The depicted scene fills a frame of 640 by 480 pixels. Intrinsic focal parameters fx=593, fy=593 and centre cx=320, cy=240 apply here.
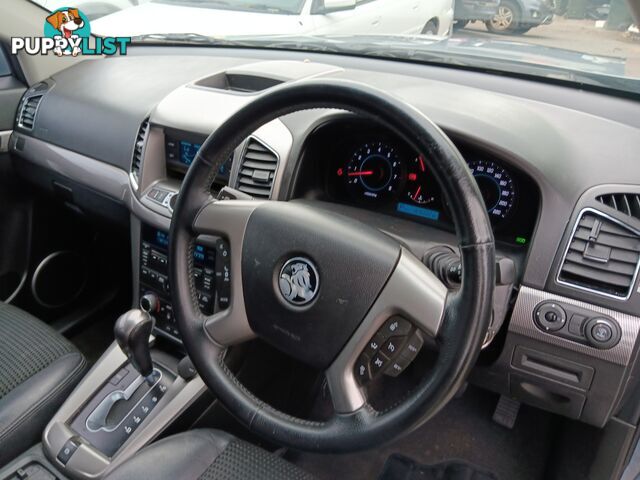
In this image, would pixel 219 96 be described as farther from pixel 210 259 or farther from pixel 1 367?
pixel 1 367

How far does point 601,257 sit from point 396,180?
43cm

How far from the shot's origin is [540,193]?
1123 mm

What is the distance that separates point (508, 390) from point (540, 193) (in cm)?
48

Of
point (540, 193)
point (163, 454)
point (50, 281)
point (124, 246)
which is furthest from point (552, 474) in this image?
point (50, 281)

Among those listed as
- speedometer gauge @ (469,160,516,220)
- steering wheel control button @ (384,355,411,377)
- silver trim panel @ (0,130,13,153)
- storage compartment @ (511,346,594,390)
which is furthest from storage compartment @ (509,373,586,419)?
silver trim panel @ (0,130,13,153)

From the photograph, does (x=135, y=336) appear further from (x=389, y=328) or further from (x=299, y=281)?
(x=389, y=328)

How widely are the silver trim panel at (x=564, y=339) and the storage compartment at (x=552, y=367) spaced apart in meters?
0.04

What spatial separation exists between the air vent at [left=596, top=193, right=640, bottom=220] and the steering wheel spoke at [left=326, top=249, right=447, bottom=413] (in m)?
0.42

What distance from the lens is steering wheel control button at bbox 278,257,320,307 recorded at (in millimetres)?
950

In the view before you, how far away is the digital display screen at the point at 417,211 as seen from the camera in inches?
49.8

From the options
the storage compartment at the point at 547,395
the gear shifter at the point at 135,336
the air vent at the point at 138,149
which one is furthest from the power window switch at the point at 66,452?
the storage compartment at the point at 547,395

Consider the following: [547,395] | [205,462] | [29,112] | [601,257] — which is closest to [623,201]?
[601,257]

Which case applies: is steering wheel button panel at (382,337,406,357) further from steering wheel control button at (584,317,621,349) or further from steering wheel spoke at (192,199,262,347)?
steering wheel control button at (584,317,621,349)

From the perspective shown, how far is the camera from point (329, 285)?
935mm
